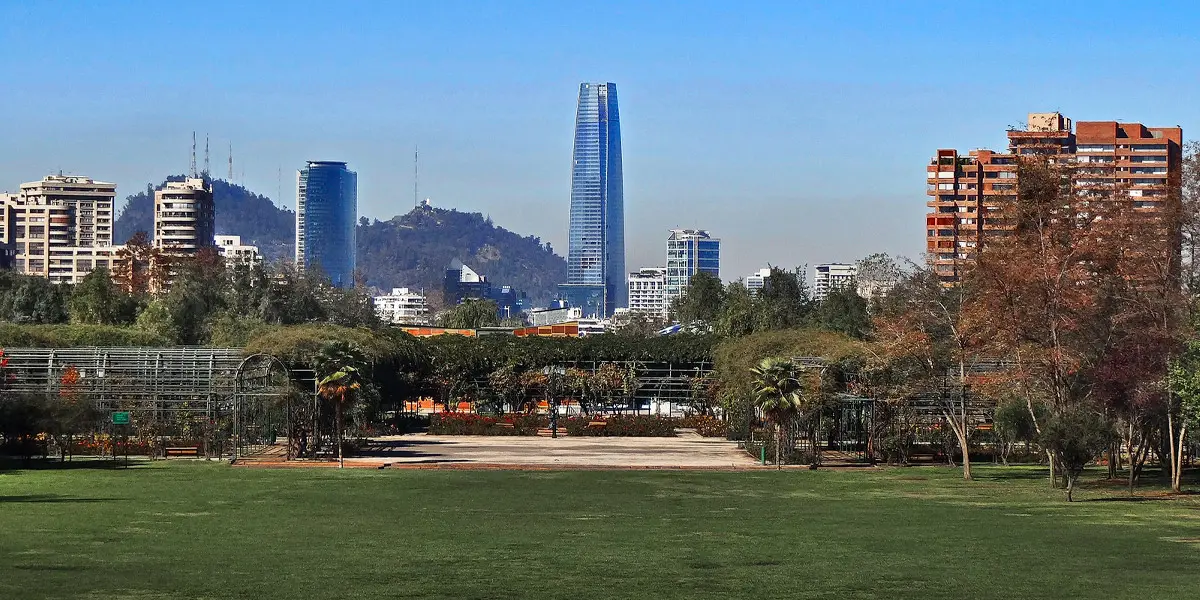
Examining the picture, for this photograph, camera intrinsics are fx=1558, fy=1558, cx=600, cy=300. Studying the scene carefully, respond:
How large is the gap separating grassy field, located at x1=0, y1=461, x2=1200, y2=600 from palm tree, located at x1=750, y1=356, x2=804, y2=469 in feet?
16.0

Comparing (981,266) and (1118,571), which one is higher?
(981,266)

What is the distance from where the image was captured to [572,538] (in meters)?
26.5

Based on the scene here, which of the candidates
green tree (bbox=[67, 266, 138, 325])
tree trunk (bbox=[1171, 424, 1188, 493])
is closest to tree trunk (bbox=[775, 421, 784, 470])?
tree trunk (bbox=[1171, 424, 1188, 493])

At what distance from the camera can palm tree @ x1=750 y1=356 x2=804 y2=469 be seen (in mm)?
45875

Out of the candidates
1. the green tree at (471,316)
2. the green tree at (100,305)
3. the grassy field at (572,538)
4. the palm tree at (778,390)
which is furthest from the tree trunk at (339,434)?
the green tree at (471,316)

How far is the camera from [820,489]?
129 ft

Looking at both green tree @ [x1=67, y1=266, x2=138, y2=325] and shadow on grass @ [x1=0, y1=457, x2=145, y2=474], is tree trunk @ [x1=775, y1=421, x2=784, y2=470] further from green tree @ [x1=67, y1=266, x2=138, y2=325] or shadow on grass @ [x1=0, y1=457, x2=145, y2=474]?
green tree @ [x1=67, y1=266, x2=138, y2=325]

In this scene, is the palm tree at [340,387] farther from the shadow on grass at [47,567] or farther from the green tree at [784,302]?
the green tree at [784,302]

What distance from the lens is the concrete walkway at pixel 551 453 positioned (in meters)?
47.2

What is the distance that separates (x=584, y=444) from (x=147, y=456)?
58.8 feet

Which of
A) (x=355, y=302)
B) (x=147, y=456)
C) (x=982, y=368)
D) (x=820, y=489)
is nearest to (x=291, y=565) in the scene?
(x=820, y=489)

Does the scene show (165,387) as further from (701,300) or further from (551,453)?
(701,300)

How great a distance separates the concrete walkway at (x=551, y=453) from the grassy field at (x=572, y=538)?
5733mm

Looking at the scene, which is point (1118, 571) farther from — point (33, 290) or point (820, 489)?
point (33, 290)
